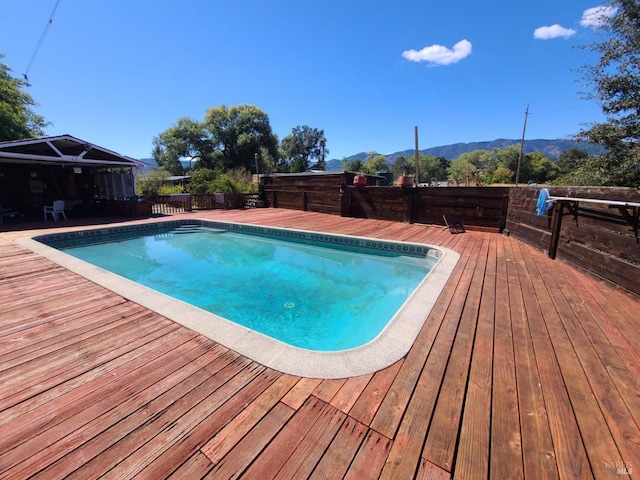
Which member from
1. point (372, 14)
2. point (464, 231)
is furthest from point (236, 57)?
point (464, 231)

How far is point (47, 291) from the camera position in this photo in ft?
10.6

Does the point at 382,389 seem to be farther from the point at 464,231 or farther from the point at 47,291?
the point at 464,231

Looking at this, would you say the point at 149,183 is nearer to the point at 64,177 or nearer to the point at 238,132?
the point at 64,177

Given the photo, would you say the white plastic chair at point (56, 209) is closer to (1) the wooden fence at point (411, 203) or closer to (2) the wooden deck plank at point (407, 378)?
(1) the wooden fence at point (411, 203)

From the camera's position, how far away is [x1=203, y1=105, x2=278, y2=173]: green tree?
27516 mm

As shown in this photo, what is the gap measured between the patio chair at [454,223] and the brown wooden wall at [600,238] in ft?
6.84

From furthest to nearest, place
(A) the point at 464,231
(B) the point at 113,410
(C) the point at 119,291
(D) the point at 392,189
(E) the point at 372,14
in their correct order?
(E) the point at 372,14
(D) the point at 392,189
(A) the point at 464,231
(C) the point at 119,291
(B) the point at 113,410

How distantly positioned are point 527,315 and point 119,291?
4.46m

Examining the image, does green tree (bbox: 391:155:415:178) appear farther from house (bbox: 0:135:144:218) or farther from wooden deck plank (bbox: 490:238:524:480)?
wooden deck plank (bbox: 490:238:524:480)

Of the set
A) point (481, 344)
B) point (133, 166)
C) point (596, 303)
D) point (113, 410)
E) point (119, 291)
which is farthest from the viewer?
point (133, 166)

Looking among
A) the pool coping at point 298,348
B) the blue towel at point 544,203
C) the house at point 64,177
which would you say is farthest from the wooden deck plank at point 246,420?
the house at point 64,177

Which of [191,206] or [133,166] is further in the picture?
[191,206]

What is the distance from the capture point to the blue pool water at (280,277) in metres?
3.82

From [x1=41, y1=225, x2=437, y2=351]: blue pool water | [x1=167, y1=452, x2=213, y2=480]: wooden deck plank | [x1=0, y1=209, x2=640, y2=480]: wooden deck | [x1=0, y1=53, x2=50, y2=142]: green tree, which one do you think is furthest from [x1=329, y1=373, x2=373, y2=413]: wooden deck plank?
[x1=0, y1=53, x2=50, y2=142]: green tree
